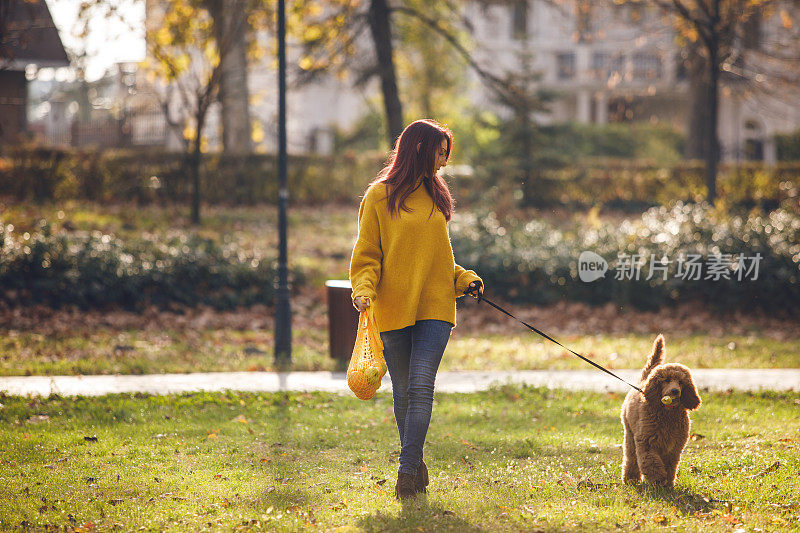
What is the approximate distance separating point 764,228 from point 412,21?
14.9 m

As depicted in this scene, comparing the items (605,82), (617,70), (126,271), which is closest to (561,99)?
(617,70)

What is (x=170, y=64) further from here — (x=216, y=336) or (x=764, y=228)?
(x=764, y=228)

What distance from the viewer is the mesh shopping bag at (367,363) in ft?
14.9

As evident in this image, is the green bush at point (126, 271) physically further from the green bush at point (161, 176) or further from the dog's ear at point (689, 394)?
the dog's ear at point (689, 394)

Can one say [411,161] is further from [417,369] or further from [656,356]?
[656,356]

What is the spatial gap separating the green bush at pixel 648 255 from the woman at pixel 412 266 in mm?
8533

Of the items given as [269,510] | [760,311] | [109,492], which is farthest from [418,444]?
[760,311]

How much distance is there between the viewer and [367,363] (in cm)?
456

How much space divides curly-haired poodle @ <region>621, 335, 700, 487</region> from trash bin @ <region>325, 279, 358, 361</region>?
14.8 feet

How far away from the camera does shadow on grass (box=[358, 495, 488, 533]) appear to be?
4309 millimetres

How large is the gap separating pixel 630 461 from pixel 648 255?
7.90 m

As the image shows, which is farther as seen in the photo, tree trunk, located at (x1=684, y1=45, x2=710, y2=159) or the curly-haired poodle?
tree trunk, located at (x1=684, y1=45, x2=710, y2=159)

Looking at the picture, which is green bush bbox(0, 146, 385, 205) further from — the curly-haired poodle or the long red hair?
the curly-haired poodle

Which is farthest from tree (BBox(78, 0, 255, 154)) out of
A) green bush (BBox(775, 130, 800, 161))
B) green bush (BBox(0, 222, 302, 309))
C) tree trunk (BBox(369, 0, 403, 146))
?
green bush (BBox(775, 130, 800, 161))
